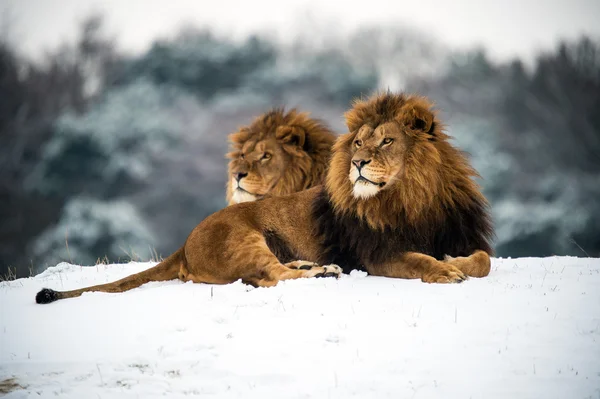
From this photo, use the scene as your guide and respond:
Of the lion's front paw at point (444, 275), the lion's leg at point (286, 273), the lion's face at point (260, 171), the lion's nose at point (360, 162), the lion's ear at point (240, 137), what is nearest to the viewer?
the lion's front paw at point (444, 275)

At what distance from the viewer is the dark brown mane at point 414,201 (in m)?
5.50

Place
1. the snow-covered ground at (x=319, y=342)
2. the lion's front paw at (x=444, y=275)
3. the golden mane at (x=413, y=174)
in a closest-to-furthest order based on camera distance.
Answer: the snow-covered ground at (x=319, y=342)
the lion's front paw at (x=444, y=275)
the golden mane at (x=413, y=174)

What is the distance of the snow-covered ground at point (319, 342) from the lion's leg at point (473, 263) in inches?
9.2

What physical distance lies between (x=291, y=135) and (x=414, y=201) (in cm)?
245

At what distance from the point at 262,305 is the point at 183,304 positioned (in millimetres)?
634

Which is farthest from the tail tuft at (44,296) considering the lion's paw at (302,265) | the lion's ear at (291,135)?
the lion's ear at (291,135)

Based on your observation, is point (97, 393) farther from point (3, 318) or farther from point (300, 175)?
point (300, 175)

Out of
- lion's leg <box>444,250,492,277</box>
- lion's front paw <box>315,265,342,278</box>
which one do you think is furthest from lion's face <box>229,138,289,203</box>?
lion's leg <box>444,250,492,277</box>

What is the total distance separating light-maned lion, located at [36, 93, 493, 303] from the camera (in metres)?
5.40

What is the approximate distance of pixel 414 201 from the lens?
5477 mm

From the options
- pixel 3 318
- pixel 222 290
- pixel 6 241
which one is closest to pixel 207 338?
pixel 222 290

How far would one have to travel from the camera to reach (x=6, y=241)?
24.9 meters

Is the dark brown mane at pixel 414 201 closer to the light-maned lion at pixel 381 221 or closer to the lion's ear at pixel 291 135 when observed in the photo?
the light-maned lion at pixel 381 221

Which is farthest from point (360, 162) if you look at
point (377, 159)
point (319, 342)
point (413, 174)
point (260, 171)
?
point (260, 171)
